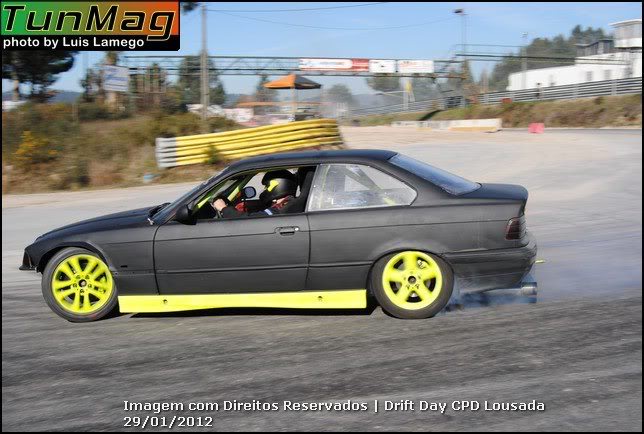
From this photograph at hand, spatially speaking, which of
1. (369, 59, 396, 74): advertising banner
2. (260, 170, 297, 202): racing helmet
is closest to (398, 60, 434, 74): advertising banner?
(369, 59, 396, 74): advertising banner

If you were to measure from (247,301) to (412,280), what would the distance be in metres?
1.31

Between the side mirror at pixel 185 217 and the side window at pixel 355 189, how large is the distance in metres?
0.96

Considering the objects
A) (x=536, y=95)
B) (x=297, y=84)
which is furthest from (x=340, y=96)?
(x=297, y=84)

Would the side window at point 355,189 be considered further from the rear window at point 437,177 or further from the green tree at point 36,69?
the green tree at point 36,69

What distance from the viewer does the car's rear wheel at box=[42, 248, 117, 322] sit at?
592 cm

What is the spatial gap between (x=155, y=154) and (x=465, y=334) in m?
16.2

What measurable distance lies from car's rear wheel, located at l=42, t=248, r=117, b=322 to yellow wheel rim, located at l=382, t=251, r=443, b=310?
7.64 feet

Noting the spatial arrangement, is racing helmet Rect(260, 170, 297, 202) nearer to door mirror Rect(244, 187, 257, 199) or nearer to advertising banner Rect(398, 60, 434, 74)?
door mirror Rect(244, 187, 257, 199)

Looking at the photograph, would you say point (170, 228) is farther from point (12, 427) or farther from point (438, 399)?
point (438, 399)

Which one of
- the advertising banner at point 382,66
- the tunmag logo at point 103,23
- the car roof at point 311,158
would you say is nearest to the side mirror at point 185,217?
the car roof at point 311,158

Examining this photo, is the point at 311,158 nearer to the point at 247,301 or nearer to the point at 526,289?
the point at 247,301

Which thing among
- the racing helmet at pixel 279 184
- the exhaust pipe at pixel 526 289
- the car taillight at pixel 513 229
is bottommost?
the exhaust pipe at pixel 526 289

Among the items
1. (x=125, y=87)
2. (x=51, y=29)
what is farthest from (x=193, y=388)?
(x=125, y=87)

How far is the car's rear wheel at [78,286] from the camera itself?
5.92 meters
